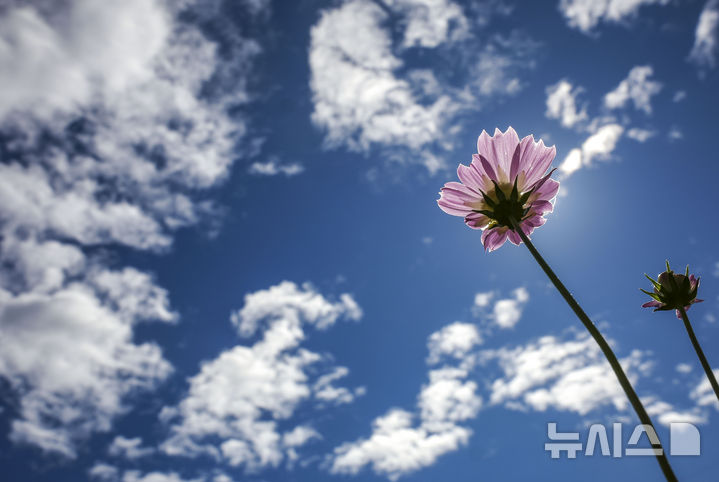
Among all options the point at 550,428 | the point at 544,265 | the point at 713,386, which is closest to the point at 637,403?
the point at 544,265

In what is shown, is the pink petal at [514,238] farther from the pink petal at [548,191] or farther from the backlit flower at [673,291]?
the backlit flower at [673,291]

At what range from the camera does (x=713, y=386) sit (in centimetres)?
91

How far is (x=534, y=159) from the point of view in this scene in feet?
4.46

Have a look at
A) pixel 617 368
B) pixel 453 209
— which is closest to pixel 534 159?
pixel 453 209

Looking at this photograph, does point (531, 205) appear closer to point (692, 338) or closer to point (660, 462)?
point (692, 338)

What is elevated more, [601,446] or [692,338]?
[692,338]

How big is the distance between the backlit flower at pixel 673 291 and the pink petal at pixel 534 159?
1.67ft

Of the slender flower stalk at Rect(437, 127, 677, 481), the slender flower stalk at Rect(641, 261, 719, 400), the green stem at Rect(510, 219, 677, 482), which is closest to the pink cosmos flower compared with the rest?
the slender flower stalk at Rect(437, 127, 677, 481)

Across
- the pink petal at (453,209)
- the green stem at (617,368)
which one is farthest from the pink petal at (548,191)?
the green stem at (617,368)

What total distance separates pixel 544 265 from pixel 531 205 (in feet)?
2.03

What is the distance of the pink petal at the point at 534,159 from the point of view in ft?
4.38

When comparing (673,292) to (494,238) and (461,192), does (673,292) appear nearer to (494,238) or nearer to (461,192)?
(494,238)

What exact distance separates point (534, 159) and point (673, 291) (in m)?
0.65

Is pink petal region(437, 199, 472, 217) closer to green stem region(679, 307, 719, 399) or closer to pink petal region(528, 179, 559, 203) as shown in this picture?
pink petal region(528, 179, 559, 203)
